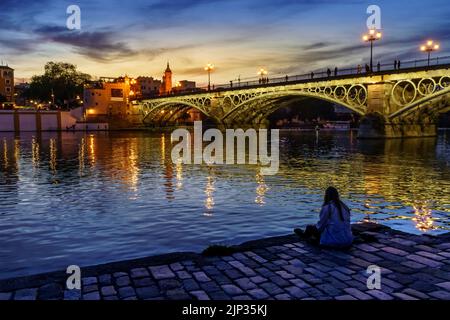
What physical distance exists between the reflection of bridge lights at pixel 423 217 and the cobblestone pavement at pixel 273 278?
2566 millimetres

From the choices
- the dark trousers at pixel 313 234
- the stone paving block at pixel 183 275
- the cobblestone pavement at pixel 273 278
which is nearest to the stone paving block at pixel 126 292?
the cobblestone pavement at pixel 273 278

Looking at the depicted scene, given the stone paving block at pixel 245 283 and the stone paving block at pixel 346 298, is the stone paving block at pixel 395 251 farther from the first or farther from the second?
the stone paving block at pixel 245 283

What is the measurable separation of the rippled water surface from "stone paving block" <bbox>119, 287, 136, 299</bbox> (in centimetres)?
234

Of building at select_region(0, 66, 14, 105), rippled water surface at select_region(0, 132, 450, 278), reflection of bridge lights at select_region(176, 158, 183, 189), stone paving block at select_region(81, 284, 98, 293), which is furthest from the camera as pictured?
building at select_region(0, 66, 14, 105)

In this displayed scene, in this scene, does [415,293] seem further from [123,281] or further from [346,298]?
[123,281]

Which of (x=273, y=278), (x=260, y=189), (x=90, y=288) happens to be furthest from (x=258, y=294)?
(x=260, y=189)

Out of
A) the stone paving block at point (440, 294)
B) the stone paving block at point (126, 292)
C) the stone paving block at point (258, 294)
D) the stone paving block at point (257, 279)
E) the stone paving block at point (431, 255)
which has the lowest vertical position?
the stone paving block at point (431, 255)

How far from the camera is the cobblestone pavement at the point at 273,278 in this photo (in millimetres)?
5938

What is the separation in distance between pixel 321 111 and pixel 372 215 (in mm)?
124664

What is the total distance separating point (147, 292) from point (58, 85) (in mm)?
125858

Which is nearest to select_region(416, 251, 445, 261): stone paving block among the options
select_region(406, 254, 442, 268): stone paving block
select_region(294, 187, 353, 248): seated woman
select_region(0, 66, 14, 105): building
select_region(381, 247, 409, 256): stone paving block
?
select_region(406, 254, 442, 268): stone paving block

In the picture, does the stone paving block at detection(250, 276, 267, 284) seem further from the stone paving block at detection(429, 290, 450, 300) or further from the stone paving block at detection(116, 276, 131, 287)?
the stone paving block at detection(429, 290, 450, 300)

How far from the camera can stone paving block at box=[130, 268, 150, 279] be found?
21.9 feet
